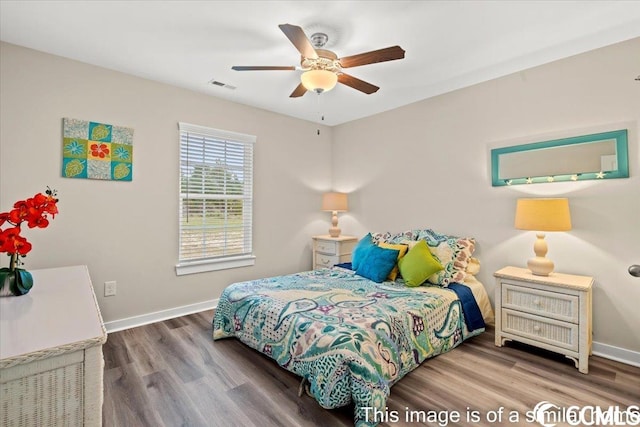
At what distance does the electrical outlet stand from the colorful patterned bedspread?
3.63 ft

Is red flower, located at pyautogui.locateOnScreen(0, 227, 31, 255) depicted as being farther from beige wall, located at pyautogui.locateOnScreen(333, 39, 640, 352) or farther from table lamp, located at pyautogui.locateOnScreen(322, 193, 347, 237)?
beige wall, located at pyautogui.locateOnScreen(333, 39, 640, 352)

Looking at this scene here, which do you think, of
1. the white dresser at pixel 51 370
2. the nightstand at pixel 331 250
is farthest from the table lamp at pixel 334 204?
the white dresser at pixel 51 370

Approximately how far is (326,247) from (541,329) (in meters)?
2.57

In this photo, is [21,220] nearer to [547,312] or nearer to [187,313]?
[187,313]

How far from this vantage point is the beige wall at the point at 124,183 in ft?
8.30

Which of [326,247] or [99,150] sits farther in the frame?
[326,247]

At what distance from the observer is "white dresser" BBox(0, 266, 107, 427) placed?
33.7 inches

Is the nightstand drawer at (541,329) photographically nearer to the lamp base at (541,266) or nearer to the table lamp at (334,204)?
the lamp base at (541,266)

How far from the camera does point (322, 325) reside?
6.34 ft

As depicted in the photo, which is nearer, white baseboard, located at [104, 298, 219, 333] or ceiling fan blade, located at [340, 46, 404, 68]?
ceiling fan blade, located at [340, 46, 404, 68]

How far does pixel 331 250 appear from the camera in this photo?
13.9 ft

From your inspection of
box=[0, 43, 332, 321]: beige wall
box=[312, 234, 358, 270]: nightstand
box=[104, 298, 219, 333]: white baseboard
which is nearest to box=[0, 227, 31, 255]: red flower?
box=[0, 43, 332, 321]: beige wall

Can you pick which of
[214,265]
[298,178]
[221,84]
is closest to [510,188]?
[298,178]

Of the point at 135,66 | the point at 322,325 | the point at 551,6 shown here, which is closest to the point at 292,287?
the point at 322,325
